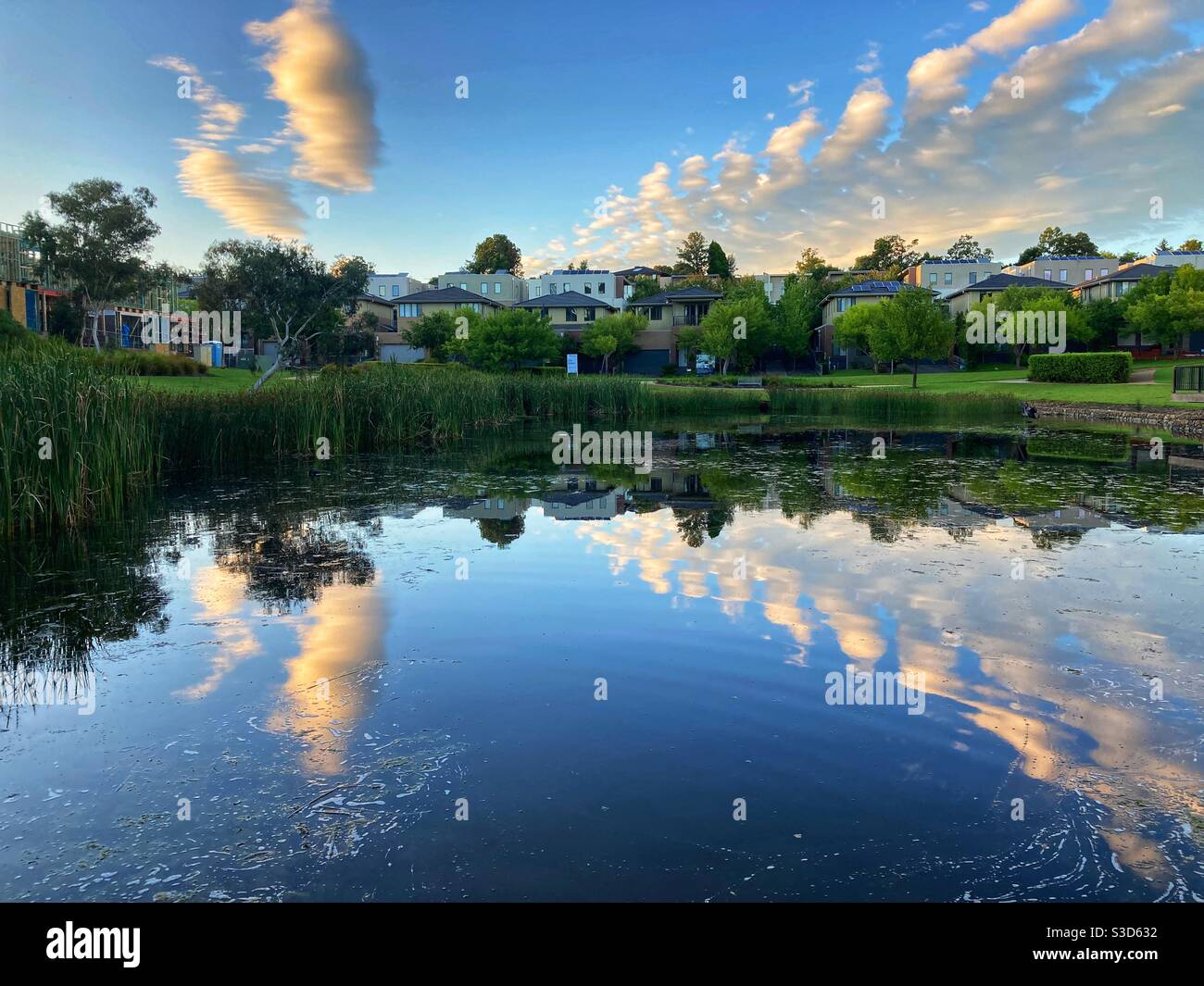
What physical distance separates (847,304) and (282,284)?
50.0m

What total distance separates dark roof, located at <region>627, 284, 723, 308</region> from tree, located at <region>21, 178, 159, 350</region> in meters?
36.5

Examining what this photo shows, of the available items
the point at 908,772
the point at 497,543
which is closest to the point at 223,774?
the point at 908,772

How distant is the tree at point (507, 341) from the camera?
55188 mm

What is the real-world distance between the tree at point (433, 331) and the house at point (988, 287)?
123ft

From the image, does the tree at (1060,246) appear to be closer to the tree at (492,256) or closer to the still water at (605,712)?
the tree at (492,256)

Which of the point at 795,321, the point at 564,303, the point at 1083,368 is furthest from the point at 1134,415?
the point at 564,303

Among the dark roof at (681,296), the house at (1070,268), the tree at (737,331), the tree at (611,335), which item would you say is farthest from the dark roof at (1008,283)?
the tree at (611,335)

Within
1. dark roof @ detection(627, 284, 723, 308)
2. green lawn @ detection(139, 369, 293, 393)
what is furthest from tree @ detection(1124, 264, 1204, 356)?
green lawn @ detection(139, 369, 293, 393)

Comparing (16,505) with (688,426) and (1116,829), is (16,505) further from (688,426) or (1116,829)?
(688,426)

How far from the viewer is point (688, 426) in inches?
1265

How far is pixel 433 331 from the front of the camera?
208ft

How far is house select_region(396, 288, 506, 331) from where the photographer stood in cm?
7200

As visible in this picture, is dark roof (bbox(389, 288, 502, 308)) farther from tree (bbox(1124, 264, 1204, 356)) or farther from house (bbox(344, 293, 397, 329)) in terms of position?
tree (bbox(1124, 264, 1204, 356))
